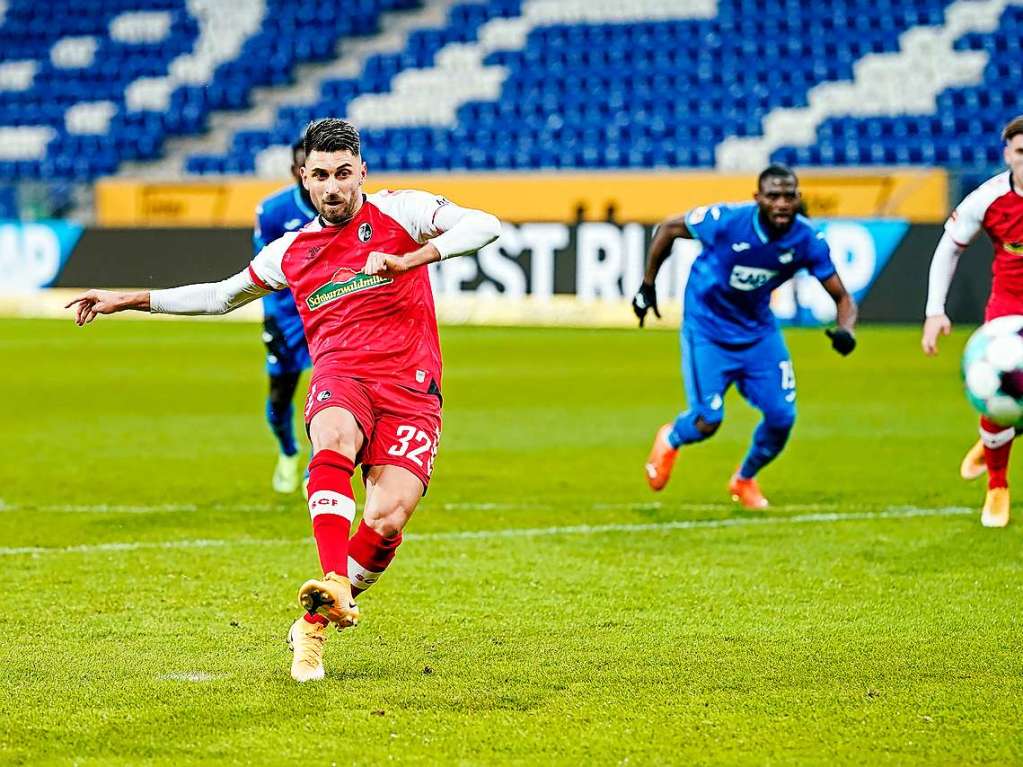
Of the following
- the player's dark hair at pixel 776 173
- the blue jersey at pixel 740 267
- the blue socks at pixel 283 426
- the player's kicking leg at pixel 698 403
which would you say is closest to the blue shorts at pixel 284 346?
the blue socks at pixel 283 426

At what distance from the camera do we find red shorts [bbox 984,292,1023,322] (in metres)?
7.95

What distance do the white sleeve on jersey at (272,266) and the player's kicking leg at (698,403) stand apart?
3772 mm

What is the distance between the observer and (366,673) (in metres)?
5.25

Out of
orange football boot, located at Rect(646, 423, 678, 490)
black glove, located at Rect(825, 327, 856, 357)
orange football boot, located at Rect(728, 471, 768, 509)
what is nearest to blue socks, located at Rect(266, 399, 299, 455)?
orange football boot, located at Rect(646, 423, 678, 490)

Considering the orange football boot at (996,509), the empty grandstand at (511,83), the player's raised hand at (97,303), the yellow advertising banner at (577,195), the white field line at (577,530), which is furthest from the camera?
the empty grandstand at (511,83)

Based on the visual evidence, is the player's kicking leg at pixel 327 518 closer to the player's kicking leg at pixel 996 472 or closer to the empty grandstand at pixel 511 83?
the player's kicking leg at pixel 996 472

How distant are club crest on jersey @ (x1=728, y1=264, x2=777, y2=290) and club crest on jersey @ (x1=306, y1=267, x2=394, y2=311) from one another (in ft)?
11.6

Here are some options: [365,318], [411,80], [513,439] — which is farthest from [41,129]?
[365,318]

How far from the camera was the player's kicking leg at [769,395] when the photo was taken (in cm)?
891

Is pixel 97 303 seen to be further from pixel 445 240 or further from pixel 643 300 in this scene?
pixel 643 300

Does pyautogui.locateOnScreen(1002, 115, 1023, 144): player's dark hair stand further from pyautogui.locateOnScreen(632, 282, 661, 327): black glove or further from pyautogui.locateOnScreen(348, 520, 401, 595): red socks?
pyautogui.locateOnScreen(348, 520, 401, 595): red socks

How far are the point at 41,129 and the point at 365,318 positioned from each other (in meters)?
24.7

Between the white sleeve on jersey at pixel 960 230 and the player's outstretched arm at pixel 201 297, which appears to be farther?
the white sleeve on jersey at pixel 960 230

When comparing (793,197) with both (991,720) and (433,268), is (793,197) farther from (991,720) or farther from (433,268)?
(433,268)
